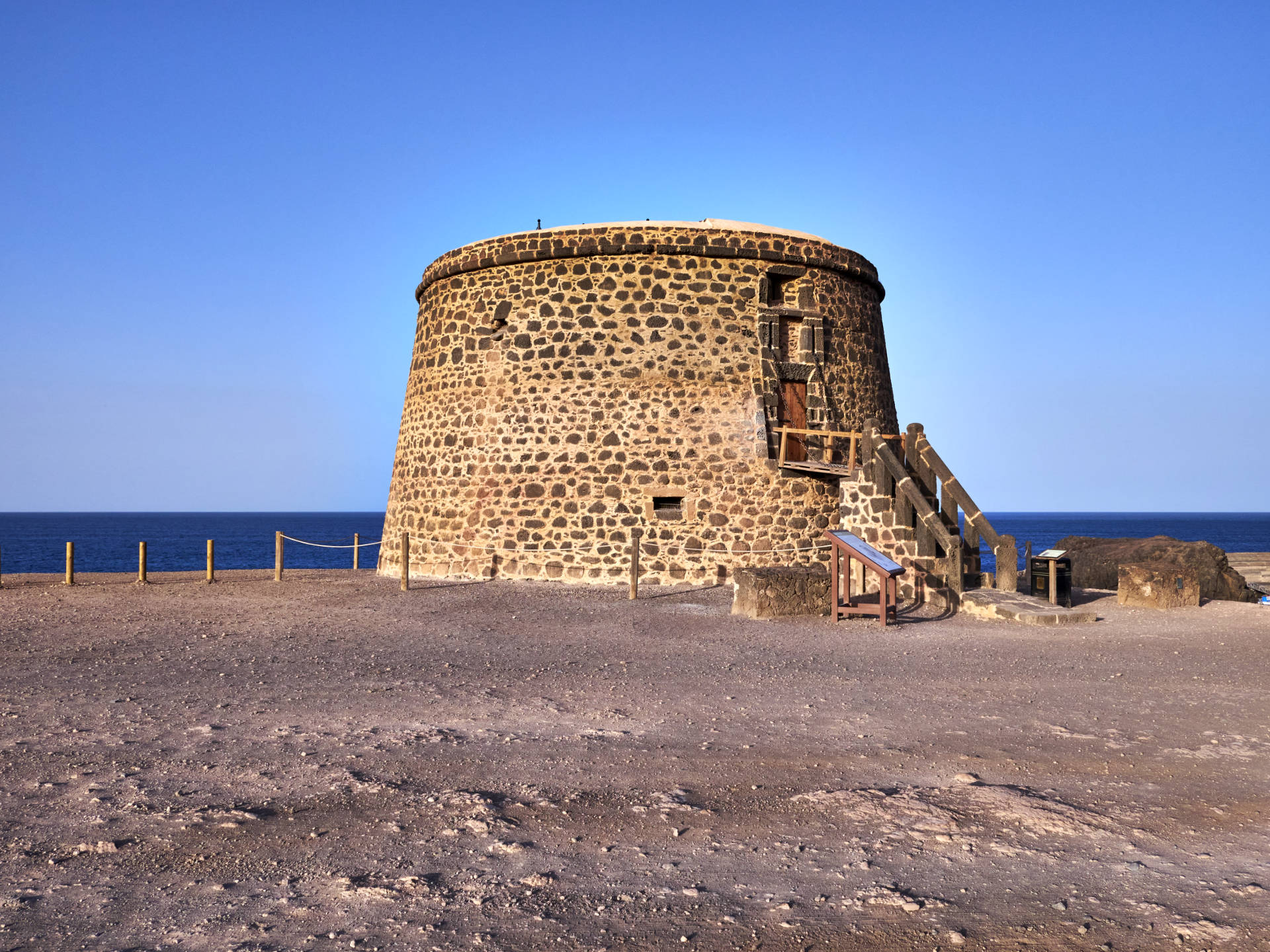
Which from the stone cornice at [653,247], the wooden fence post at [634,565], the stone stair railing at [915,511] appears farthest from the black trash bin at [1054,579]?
the stone cornice at [653,247]

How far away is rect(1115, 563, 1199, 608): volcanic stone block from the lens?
43.2ft

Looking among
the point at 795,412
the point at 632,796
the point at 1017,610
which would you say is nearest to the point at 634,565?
the point at 795,412

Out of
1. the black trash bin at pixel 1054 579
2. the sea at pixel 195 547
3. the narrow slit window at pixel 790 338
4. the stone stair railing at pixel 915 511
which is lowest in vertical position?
the sea at pixel 195 547

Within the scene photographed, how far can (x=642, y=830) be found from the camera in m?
4.38

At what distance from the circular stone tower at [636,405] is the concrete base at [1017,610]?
3.84 m

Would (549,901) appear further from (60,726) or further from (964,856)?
(60,726)

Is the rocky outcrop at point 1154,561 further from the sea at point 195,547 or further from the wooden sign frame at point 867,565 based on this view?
the sea at point 195,547

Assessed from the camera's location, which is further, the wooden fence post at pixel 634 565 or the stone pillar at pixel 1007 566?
the wooden fence post at pixel 634 565

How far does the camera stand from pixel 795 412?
16891 millimetres

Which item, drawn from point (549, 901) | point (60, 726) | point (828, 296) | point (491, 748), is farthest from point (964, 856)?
point (828, 296)

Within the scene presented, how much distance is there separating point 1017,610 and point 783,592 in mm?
3130

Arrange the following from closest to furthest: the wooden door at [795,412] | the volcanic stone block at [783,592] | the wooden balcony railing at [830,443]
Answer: the volcanic stone block at [783,592] < the wooden balcony railing at [830,443] < the wooden door at [795,412]

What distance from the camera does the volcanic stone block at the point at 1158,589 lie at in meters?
13.2

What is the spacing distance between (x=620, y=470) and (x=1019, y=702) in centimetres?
954
